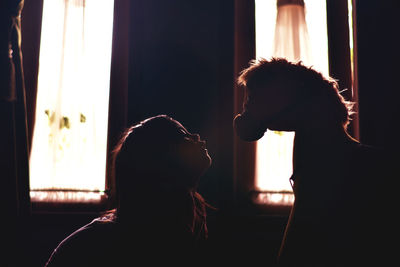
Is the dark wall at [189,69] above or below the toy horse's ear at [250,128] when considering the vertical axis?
above

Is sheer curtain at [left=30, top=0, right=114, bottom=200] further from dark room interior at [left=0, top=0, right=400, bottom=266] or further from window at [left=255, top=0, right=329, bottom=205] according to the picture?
window at [left=255, top=0, right=329, bottom=205]

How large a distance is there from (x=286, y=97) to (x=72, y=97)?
160 centimetres

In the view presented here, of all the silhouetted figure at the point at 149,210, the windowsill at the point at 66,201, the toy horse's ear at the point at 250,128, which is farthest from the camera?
the windowsill at the point at 66,201

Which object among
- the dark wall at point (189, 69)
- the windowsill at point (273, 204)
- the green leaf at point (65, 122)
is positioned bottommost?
the windowsill at point (273, 204)

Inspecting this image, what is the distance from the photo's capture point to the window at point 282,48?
2.23 meters

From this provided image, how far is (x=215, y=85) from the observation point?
2.34 metres

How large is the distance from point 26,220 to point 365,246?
89 centimetres

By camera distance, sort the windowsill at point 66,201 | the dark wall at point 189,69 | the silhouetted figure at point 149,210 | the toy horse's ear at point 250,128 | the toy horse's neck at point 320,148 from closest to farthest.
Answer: the silhouetted figure at point 149,210 → the toy horse's neck at point 320,148 → the toy horse's ear at point 250,128 → the windowsill at point 66,201 → the dark wall at point 189,69

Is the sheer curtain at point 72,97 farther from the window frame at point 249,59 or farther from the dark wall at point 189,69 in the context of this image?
the window frame at point 249,59

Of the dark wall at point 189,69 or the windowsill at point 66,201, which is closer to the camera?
the windowsill at point 66,201

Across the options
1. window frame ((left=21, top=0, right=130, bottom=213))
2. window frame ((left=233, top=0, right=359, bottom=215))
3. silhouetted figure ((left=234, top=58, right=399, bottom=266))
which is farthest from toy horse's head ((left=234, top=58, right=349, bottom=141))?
window frame ((left=21, top=0, right=130, bottom=213))

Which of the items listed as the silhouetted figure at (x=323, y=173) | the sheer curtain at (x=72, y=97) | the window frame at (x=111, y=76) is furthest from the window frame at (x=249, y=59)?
the silhouetted figure at (x=323, y=173)

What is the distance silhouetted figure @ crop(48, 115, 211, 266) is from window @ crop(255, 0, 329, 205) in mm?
1217

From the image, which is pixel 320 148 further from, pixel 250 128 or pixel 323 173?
pixel 250 128
